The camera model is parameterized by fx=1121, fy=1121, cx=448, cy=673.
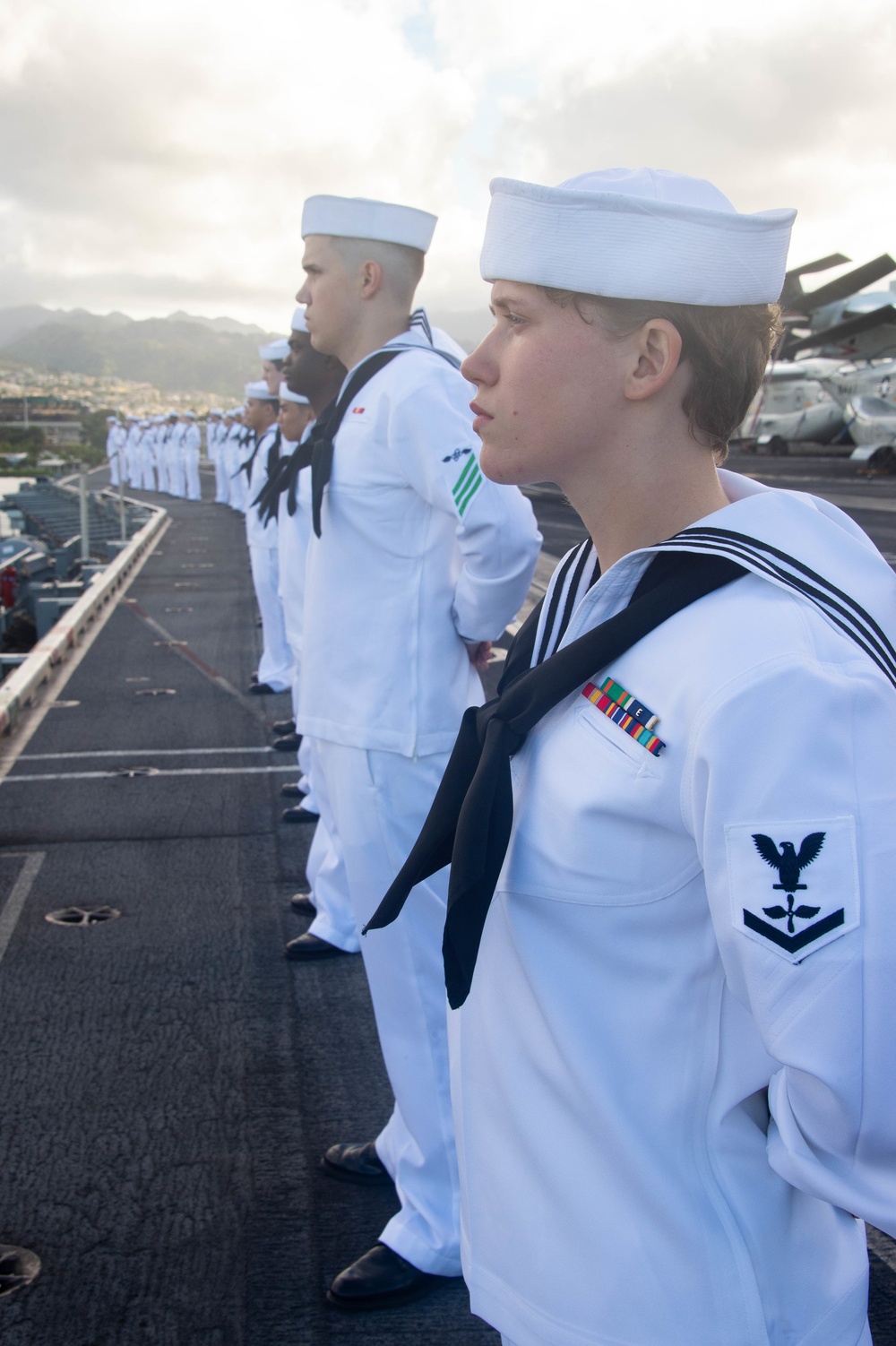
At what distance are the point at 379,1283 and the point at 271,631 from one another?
631 cm

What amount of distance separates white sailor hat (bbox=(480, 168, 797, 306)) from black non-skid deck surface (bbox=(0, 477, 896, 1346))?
2141 millimetres

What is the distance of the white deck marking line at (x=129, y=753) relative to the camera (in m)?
6.55

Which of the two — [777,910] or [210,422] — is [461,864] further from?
[210,422]

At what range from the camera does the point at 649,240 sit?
1126 millimetres

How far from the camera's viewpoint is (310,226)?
2.93 m

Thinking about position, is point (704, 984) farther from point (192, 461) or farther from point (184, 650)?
point (192, 461)

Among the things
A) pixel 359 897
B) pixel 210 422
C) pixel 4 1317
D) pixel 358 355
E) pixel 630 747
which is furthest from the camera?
pixel 210 422

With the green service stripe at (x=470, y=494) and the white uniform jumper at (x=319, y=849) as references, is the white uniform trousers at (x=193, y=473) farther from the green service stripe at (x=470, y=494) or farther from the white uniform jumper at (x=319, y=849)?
the green service stripe at (x=470, y=494)

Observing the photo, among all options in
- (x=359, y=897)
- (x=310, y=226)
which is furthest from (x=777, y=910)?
(x=310, y=226)

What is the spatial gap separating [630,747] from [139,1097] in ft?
8.62

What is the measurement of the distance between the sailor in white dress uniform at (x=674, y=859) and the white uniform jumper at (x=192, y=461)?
32520 millimetres

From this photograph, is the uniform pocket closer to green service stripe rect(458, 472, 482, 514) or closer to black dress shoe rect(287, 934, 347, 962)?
green service stripe rect(458, 472, 482, 514)

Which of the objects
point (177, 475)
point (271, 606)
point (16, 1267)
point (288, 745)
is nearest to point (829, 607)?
point (16, 1267)

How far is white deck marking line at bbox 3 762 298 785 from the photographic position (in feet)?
20.2
